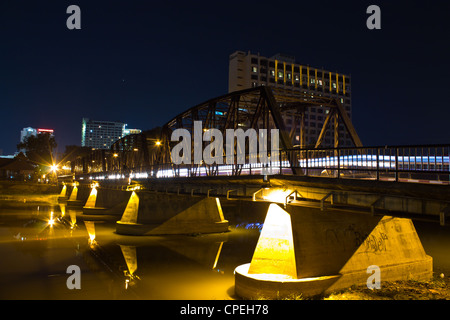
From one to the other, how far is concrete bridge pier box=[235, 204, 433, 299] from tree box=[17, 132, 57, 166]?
153m

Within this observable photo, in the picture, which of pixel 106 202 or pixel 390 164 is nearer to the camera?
pixel 390 164

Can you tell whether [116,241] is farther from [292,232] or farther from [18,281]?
[292,232]

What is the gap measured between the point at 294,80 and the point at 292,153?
11224cm

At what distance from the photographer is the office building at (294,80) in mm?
116875

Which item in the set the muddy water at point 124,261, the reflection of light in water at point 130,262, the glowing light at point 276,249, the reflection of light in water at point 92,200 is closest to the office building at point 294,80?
the reflection of light in water at point 92,200

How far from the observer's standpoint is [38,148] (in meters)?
149

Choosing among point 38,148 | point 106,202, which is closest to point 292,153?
point 106,202

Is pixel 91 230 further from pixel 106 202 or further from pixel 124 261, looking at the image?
pixel 106 202

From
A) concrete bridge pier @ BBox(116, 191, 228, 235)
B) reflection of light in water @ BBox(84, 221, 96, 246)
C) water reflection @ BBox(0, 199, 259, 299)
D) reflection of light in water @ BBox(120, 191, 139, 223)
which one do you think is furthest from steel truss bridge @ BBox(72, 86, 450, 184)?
reflection of light in water @ BBox(84, 221, 96, 246)

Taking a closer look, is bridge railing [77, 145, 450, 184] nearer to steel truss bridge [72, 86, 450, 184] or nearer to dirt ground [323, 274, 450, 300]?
steel truss bridge [72, 86, 450, 184]

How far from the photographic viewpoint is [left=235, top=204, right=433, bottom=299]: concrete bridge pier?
51.3ft

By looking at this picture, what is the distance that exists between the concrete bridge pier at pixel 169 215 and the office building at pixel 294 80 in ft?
252
